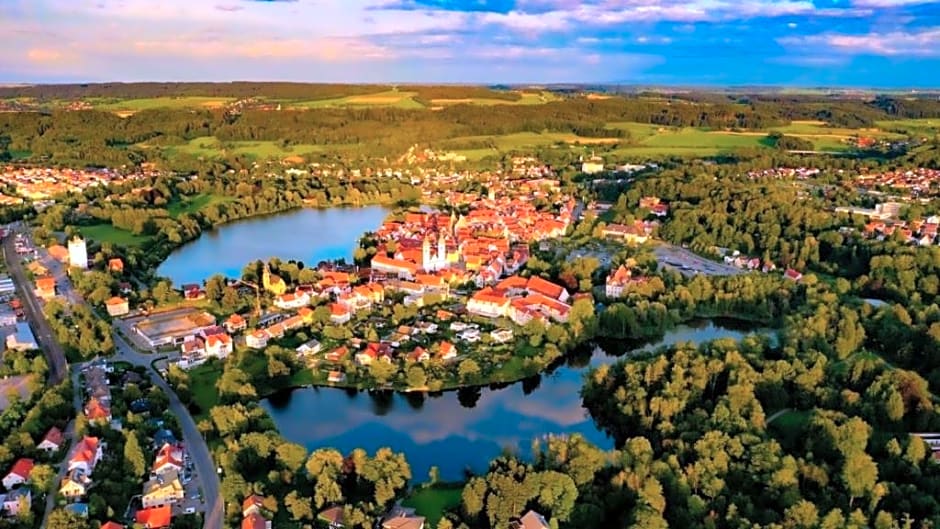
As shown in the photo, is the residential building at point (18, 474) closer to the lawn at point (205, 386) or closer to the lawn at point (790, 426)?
the lawn at point (205, 386)

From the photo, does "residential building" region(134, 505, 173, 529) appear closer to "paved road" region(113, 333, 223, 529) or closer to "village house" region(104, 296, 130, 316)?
"paved road" region(113, 333, 223, 529)

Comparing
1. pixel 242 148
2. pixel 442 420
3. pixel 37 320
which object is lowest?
pixel 442 420

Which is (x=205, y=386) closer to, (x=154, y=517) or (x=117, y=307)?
(x=154, y=517)

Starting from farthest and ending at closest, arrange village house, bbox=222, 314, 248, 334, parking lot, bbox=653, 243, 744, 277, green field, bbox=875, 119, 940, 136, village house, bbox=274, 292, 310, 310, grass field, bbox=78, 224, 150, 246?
green field, bbox=875, 119, 940, 136 < grass field, bbox=78, 224, 150, 246 < parking lot, bbox=653, 243, 744, 277 < village house, bbox=274, 292, 310, 310 < village house, bbox=222, 314, 248, 334

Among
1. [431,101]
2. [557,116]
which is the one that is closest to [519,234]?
[557,116]

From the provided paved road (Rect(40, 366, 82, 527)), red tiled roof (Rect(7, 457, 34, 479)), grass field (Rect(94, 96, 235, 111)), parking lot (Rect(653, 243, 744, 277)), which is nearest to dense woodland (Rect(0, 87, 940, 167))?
grass field (Rect(94, 96, 235, 111))

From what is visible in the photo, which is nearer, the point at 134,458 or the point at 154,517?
the point at 154,517

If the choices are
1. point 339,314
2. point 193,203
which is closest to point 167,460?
point 339,314
